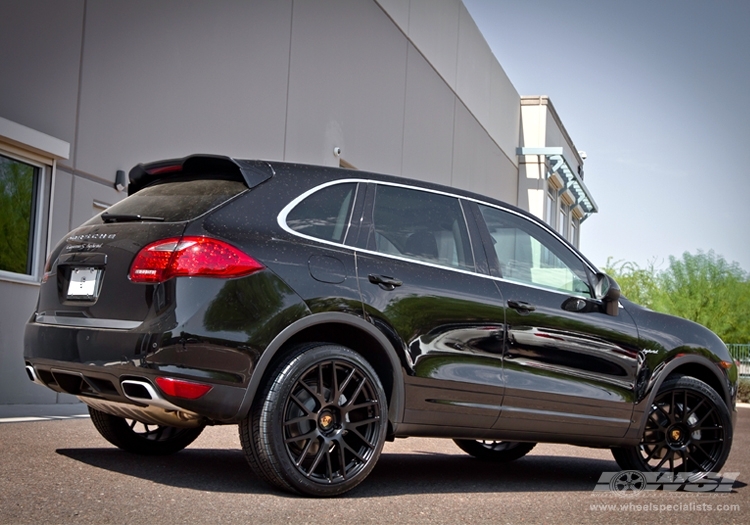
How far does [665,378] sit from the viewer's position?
21.6ft

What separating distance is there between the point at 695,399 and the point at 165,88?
782 cm

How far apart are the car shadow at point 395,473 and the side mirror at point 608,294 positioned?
3.84 ft

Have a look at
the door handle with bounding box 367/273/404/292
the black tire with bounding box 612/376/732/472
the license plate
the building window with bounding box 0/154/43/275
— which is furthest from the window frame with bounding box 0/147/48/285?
the black tire with bounding box 612/376/732/472

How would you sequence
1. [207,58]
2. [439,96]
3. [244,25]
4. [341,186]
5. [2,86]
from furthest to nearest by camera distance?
[439,96] → [244,25] → [207,58] → [2,86] → [341,186]

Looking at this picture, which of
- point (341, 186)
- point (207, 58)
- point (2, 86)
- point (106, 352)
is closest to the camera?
point (106, 352)

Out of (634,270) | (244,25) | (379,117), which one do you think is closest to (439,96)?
(379,117)

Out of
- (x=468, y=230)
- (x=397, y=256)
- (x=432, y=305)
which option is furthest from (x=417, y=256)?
(x=468, y=230)

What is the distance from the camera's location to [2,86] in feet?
30.6

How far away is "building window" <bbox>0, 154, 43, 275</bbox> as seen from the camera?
9.81 metres

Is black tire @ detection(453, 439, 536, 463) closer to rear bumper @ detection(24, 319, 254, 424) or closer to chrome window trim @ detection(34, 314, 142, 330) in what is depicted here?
rear bumper @ detection(24, 319, 254, 424)

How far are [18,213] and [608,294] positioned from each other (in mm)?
6472

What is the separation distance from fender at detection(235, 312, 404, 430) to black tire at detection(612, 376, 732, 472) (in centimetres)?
219

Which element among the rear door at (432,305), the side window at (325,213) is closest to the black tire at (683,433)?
the rear door at (432,305)

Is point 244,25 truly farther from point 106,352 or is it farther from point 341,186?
point 106,352
